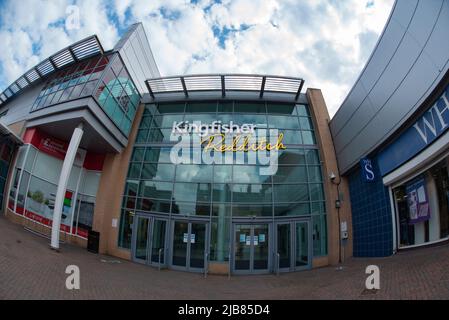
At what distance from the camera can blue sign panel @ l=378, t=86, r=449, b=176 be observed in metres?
7.06

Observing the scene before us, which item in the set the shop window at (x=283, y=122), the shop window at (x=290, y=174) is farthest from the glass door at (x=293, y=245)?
the shop window at (x=283, y=122)

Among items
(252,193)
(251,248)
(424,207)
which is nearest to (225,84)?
(252,193)

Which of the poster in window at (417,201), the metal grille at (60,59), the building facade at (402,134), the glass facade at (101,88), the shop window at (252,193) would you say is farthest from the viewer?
the metal grille at (60,59)

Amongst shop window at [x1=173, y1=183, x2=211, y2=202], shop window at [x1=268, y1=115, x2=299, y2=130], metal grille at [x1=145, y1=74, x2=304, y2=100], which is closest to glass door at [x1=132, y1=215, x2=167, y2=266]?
shop window at [x1=173, y1=183, x2=211, y2=202]

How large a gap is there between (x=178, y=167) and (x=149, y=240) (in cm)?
411

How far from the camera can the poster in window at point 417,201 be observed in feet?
27.0

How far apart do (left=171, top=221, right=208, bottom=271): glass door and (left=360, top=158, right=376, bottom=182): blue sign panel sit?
7821 mm

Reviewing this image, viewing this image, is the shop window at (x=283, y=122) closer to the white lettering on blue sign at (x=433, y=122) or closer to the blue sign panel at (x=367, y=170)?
the blue sign panel at (x=367, y=170)

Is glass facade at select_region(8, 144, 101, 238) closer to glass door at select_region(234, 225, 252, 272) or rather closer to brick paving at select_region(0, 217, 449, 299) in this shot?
brick paving at select_region(0, 217, 449, 299)

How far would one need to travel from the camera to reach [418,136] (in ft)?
26.7

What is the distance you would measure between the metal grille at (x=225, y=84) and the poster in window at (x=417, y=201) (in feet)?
25.8

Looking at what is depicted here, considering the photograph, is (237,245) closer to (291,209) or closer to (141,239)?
(291,209)

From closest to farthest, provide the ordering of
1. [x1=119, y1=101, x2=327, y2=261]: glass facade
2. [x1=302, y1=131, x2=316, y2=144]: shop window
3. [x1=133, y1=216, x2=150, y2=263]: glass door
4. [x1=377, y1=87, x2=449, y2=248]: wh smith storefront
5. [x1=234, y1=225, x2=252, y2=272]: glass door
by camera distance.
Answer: [x1=377, y1=87, x2=449, y2=248]: wh smith storefront → [x1=234, y1=225, x2=252, y2=272]: glass door → [x1=133, y1=216, x2=150, y2=263]: glass door → [x1=119, y1=101, x2=327, y2=261]: glass facade → [x1=302, y1=131, x2=316, y2=144]: shop window

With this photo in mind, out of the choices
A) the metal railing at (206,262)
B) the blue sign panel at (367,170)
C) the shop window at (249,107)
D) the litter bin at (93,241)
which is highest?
the shop window at (249,107)
